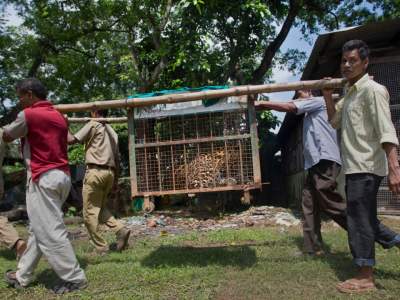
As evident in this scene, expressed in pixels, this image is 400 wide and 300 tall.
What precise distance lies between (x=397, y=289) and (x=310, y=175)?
1715mm

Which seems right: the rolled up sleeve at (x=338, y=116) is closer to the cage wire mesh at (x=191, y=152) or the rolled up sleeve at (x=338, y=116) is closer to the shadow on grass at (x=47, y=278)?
the cage wire mesh at (x=191, y=152)

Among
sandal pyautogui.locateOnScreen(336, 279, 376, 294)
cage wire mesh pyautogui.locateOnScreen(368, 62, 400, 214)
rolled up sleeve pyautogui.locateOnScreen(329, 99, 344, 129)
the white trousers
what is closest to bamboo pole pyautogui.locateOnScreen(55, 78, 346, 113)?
rolled up sleeve pyautogui.locateOnScreen(329, 99, 344, 129)

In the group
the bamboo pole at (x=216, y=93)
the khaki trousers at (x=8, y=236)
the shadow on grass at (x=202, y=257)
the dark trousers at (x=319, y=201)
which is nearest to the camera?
the bamboo pole at (x=216, y=93)

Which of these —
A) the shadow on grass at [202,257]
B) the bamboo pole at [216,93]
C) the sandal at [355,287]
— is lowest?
the sandal at [355,287]

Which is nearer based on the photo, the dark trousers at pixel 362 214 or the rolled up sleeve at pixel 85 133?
the dark trousers at pixel 362 214

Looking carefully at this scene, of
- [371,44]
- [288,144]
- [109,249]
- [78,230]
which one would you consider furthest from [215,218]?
[288,144]

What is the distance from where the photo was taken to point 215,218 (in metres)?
10.3

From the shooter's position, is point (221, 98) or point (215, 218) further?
point (215, 218)

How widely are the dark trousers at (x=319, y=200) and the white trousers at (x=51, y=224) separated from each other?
266 centimetres

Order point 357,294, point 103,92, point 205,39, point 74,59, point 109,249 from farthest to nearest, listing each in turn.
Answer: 1. point 103,92
2. point 74,59
3. point 205,39
4. point 109,249
5. point 357,294

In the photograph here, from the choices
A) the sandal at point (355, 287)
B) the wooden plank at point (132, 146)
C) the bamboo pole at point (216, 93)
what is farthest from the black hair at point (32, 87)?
the sandal at point (355, 287)

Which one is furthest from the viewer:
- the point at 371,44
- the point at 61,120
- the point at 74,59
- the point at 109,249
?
the point at 74,59

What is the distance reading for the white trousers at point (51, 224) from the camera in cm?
429

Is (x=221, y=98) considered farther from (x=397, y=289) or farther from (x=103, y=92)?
(x=103, y=92)
